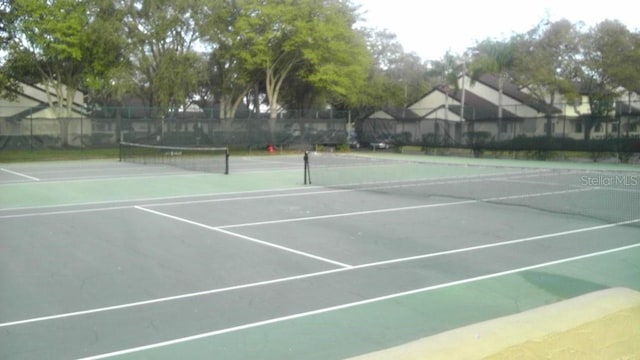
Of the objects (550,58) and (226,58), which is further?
(226,58)

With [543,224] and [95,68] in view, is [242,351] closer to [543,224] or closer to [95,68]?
[543,224]

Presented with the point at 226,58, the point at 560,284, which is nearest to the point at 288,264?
the point at 560,284

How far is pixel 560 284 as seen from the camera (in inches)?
307

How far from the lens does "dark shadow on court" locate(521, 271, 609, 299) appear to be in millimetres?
7387

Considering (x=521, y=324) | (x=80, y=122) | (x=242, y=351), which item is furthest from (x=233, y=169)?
(x=521, y=324)

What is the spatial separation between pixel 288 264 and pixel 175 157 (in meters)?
27.0

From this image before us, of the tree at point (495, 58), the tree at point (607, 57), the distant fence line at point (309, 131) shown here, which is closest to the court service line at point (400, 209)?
the distant fence line at point (309, 131)

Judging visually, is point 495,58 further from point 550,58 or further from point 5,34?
point 5,34

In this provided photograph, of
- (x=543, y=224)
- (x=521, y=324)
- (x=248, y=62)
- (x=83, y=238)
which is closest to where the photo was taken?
(x=521, y=324)

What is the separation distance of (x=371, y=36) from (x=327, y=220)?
156 ft

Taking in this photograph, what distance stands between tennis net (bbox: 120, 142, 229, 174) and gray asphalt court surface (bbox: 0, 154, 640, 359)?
10687mm

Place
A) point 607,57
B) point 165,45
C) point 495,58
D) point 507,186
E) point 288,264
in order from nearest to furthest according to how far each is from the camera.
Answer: point 288,264, point 507,186, point 165,45, point 607,57, point 495,58

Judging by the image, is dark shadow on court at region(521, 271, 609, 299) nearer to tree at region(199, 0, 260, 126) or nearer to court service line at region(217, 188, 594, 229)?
court service line at region(217, 188, 594, 229)

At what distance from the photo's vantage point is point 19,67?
4200 centimetres
